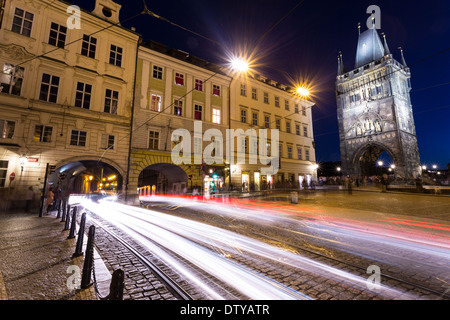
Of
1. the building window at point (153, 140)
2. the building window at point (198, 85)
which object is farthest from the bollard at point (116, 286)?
the building window at point (198, 85)

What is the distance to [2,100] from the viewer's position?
14.5 meters

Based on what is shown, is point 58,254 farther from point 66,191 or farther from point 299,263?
point 66,191

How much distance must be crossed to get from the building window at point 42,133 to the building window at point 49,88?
2254 millimetres

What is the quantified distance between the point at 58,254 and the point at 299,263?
235 inches

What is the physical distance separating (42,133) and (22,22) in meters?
8.70

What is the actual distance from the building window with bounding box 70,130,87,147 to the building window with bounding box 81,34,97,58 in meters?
7.14

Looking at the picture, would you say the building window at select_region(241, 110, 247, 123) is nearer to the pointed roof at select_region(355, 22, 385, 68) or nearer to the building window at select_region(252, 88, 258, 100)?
the building window at select_region(252, 88, 258, 100)

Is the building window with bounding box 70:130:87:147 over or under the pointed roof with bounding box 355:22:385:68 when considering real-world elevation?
under

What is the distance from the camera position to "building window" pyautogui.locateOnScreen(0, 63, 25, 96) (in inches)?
576

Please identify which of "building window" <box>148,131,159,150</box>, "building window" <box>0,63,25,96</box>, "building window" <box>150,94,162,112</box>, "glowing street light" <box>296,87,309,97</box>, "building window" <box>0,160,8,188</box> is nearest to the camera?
"building window" <box>0,160,8,188</box>

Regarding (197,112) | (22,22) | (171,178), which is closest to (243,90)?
(197,112)

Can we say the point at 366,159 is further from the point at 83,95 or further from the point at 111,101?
the point at 83,95

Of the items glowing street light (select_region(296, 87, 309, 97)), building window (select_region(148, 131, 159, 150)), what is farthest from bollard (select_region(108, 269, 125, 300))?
glowing street light (select_region(296, 87, 309, 97))

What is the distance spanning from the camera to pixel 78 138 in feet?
56.3
